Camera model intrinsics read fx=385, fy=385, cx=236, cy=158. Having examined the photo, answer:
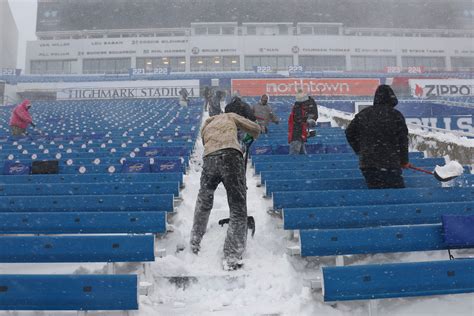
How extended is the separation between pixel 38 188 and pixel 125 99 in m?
27.8

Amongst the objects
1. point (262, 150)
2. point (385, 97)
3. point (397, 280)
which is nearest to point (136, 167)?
point (262, 150)

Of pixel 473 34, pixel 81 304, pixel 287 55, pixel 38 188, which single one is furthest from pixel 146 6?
pixel 81 304

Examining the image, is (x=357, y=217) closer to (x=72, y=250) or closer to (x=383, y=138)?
(x=383, y=138)

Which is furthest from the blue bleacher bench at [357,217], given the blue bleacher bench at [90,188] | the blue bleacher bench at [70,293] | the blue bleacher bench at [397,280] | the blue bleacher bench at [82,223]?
the blue bleacher bench at [90,188]

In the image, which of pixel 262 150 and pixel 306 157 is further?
pixel 262 150

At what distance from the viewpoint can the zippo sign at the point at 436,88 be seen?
32344 mm

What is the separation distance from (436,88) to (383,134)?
32.1 metres

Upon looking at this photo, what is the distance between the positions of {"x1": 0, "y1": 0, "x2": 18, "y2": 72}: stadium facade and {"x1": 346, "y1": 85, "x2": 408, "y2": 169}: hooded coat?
58.6m

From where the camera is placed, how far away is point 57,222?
4078mm

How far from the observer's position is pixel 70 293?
9.03 feet

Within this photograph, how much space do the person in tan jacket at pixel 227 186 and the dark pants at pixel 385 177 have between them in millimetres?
1798

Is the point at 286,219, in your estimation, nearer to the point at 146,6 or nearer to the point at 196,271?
the point at 196,271

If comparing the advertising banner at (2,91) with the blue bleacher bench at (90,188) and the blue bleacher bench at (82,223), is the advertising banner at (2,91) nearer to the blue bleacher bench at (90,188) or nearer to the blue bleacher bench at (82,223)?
the blue bleacher bench at (90,188)

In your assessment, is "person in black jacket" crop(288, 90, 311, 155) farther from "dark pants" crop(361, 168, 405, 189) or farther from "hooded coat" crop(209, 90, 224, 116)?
"hooded coat" crop(209, 90, 224, 116)
